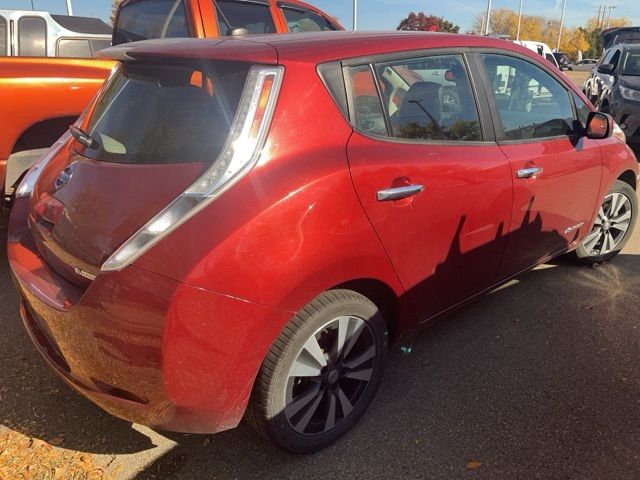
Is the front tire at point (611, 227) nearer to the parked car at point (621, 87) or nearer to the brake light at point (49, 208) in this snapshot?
the brake light at point (49, 208)

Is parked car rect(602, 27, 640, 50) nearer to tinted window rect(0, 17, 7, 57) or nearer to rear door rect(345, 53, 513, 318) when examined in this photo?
rear door rect(345, 53, 513, 318)

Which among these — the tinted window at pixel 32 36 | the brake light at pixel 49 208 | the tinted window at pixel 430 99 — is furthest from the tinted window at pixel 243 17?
the brake light at pixel 49 208

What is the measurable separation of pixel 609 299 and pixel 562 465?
5.94ft

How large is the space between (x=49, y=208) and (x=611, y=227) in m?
3.95

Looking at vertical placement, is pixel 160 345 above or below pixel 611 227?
above

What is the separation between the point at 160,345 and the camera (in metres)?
1.75

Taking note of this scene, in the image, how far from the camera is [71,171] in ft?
7.35

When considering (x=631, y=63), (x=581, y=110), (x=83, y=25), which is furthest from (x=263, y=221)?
(x=631, y=63)

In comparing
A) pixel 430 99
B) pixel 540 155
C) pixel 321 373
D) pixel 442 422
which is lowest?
pixel 442 422

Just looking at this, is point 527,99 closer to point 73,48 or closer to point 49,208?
point 49,208

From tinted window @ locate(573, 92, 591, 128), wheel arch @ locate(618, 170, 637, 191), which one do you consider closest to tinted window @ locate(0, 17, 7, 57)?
tinted window @ locate(573, 92, 591, 128)

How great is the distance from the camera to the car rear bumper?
174 centimetres

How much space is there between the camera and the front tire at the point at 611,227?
13.1ft

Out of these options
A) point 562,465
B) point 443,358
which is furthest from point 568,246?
point 562,465
